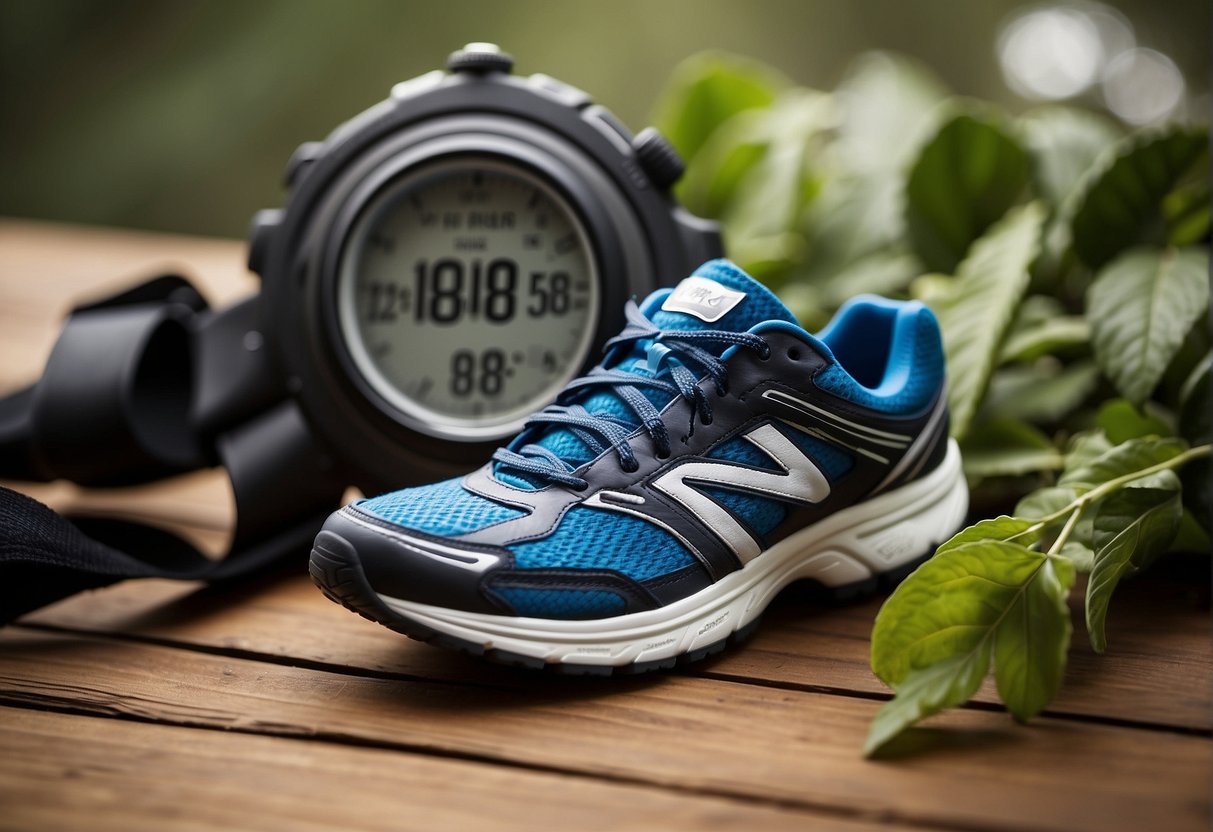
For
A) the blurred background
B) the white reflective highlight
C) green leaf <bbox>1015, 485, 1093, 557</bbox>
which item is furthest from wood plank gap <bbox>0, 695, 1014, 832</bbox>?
the white reflective highlight

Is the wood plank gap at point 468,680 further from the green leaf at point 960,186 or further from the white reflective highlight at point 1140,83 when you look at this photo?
the white reflective highlight at point 1140,83

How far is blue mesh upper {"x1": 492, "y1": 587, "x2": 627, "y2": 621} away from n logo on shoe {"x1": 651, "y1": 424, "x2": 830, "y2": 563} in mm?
97

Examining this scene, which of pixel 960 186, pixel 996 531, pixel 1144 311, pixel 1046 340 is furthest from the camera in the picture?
pixel 960 186

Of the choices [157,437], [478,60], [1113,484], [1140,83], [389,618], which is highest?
[478,60]

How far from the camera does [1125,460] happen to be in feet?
A: 2.93

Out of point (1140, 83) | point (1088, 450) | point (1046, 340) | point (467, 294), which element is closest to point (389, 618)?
point (467, 294)

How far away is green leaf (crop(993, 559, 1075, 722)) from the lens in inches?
26.9

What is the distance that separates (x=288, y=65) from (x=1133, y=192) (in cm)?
286

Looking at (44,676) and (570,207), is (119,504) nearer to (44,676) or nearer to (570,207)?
(44,676)

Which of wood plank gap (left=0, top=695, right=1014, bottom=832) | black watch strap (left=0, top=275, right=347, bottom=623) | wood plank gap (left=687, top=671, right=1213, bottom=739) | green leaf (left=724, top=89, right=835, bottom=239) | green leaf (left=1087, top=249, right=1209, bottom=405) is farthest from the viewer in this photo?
green leaf (left=724, top=89, right=835, bottom=239)

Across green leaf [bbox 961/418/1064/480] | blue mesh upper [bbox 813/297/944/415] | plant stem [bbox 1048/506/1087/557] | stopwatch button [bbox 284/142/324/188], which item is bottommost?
green leaf [bbox 961/418/1064/480]

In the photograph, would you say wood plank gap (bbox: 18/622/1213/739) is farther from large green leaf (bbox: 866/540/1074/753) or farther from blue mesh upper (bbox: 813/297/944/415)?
blue mesh upper (bbox: 813/297/944/415)

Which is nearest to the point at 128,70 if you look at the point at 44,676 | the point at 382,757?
the point at 44,676

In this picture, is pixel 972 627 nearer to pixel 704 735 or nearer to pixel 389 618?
pixel 704 735
